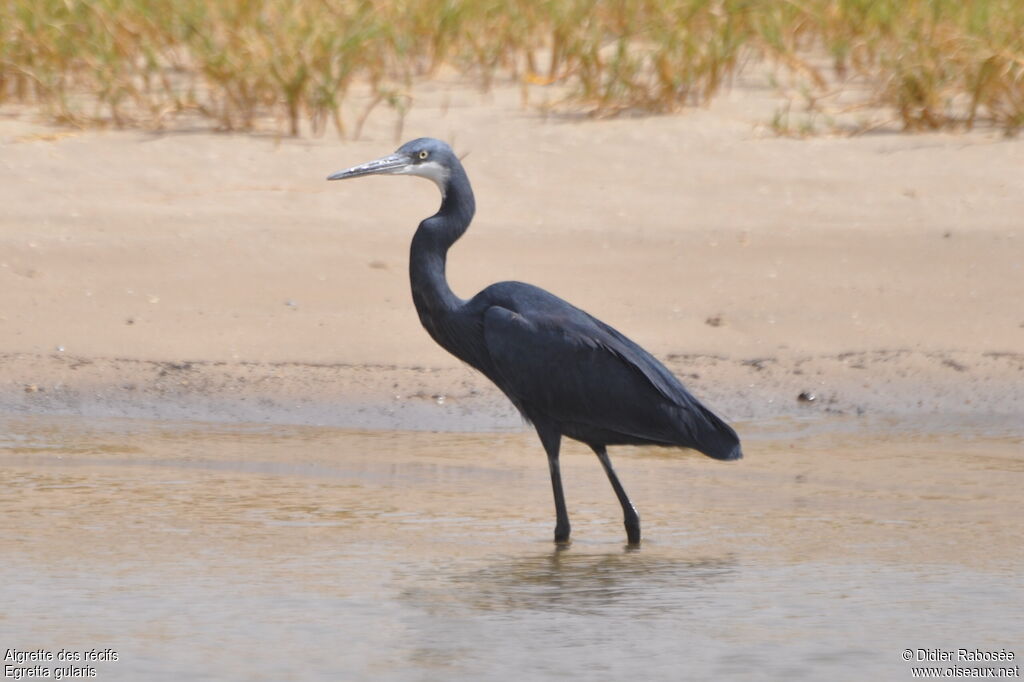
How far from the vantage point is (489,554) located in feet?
14.5

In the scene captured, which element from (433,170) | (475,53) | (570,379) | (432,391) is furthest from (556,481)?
(475,53)

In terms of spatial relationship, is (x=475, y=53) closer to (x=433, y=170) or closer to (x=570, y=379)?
(x=433, y=170)

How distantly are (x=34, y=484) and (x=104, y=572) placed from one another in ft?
3.06

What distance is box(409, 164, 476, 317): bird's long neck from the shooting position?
4828mm

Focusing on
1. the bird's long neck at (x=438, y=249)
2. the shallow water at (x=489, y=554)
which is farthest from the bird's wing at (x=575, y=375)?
the shallow water at (x=489, y=554)

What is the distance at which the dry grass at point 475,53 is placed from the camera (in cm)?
841

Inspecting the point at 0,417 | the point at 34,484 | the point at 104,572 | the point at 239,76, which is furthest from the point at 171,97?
the point at 104,572

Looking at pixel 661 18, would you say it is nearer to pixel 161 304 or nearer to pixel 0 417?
pixel 161 304

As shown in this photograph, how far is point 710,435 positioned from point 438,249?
2.93 feet

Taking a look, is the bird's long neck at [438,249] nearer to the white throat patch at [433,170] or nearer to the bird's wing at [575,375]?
the white throat patch at [433,170]

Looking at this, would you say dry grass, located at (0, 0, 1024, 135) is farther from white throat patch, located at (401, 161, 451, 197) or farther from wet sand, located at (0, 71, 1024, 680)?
white throat patch, located at (401, 161, 451, 197)

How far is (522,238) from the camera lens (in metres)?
7.39

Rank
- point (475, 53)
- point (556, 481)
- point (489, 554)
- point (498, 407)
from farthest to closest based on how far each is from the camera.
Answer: point (475, 53) < point (498, 407) < point (556, 481) < point (489, 554)

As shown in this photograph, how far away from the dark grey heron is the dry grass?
12.1 ft
